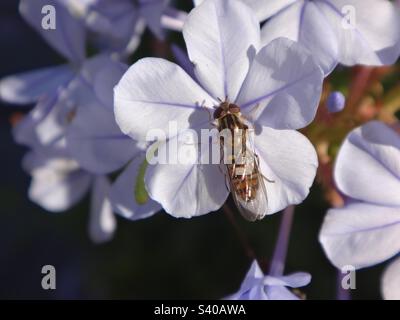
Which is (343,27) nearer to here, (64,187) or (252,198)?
(252,198)

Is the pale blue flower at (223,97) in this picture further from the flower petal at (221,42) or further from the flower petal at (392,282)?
the flower petal at (392,282)

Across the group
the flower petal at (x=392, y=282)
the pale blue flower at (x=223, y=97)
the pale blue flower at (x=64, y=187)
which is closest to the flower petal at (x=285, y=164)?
the pale blue flower at (x=223, y=97)

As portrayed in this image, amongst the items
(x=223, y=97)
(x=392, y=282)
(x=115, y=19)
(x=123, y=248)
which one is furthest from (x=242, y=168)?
(x=123, y=248)

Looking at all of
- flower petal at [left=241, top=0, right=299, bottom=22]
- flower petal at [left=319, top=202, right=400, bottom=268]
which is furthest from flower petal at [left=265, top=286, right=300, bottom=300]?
flower petal at [left=241, top=0, right=299, bottom=22]

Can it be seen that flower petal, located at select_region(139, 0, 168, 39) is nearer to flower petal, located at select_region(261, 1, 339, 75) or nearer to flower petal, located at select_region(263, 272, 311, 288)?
flower petal, located at select_region(261, 1, 339, 75)
